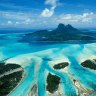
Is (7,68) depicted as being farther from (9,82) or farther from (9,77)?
(9,82)

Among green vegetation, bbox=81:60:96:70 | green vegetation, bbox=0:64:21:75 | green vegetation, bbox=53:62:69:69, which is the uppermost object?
green vegetation, bbox=0:64:21:75

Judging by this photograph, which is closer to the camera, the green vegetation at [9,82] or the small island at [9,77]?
the green vegetation at [9,82]

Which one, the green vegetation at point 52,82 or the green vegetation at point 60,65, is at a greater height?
the green vegetation at point 52,82

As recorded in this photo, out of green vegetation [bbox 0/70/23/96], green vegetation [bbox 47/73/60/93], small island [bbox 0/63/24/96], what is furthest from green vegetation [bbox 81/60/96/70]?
green vegetation [bbox 0/70/23/96]

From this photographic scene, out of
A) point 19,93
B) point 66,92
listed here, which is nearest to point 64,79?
point 66,92

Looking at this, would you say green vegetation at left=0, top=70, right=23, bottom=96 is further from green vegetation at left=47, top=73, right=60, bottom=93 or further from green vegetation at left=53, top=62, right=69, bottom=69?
green vegetation at left=53, top=62, right=69, bottom=69

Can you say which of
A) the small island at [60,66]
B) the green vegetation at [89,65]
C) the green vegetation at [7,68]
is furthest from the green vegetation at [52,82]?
the green vegetation at [89,65]

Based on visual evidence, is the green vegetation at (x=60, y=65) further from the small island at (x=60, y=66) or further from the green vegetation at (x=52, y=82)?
the green vegetation at (x=52, y=82)

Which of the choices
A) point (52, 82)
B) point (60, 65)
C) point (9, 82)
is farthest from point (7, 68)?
point (52, 82)
